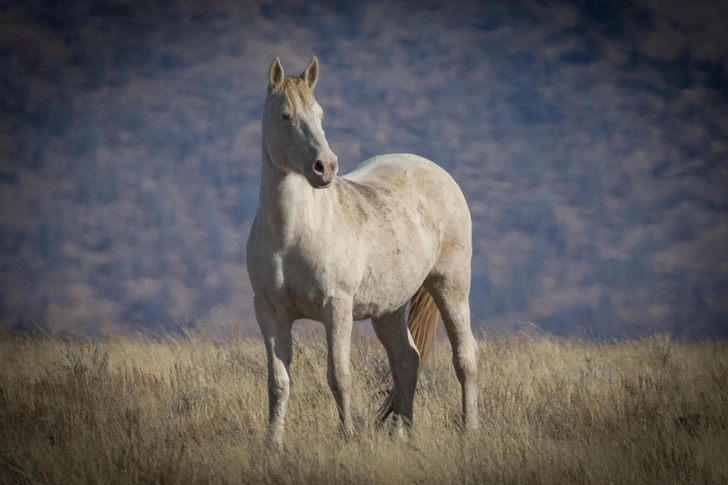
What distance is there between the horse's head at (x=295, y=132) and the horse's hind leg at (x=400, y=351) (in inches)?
72.7

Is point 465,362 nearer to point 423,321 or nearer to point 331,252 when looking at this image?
point 423,321

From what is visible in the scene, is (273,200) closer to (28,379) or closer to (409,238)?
(409,238)

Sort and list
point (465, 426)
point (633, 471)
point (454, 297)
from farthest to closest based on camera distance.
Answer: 1. point (454, 297)
2. point (465, 426)
3. point (633, 471)

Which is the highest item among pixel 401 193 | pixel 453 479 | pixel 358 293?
pixel 401 193

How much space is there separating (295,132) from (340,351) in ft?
4.56

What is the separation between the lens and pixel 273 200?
16.4 feet

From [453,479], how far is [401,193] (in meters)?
2.46

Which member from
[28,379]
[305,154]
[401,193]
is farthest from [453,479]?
[28,379]

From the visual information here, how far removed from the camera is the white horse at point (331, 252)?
4.95 meters

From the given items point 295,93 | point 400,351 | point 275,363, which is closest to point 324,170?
point 295,93

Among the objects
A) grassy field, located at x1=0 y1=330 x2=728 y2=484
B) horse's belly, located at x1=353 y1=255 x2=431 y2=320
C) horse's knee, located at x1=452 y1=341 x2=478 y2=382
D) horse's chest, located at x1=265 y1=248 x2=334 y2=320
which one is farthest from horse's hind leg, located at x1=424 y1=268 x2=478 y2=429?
horse's chest, located at x1=265 y1=248 x2=334 y2=320

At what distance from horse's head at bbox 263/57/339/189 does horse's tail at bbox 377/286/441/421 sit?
2.15 m

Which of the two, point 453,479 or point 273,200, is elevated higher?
point 273,200

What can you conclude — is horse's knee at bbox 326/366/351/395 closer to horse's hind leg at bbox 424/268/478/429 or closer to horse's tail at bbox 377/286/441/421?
horse's hind leg at bbox 424/268/478/429
